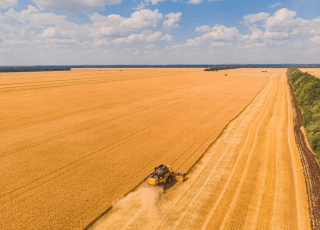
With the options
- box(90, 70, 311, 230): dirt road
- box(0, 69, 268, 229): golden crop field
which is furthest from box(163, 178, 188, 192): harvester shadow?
box(0, 69, 268, 229): golden crop field

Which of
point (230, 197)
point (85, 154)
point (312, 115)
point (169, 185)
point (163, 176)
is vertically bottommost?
point (230, 197)

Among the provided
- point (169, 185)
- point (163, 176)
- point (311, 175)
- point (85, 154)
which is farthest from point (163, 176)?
point (311, 175)

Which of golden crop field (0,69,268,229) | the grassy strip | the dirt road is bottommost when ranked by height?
the dirt road

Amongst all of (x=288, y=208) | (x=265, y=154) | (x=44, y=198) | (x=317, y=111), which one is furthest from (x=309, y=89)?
(x=44, y=198)

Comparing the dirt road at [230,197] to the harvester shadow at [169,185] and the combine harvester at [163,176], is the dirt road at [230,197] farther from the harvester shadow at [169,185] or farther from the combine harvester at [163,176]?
the combine harvester at [163,176]

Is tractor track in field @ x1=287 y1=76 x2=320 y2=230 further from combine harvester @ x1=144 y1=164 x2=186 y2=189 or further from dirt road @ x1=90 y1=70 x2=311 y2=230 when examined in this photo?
combine harvester @ x1=144 y1=164 x2=186 y2=189

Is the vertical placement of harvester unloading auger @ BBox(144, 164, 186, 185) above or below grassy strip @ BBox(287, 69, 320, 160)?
below

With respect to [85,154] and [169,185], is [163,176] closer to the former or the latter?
[169,185]
